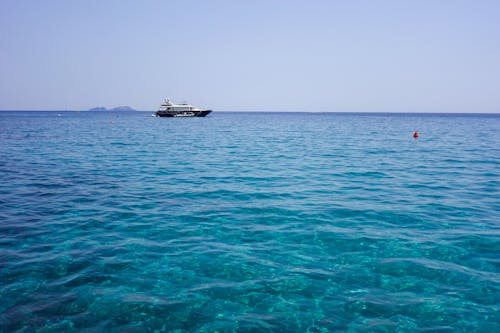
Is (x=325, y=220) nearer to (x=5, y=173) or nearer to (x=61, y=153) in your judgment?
(x=5, y=173)

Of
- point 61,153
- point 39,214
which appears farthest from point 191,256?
point 61,153

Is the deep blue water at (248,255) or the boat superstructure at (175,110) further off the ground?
the boat superstructure at (175,110)

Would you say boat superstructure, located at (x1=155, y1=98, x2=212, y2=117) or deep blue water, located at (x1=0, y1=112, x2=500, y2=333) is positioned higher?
boat superstructure, located at (x1=155, y1=98, x2=212, y2=117)

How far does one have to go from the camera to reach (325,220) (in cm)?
1335

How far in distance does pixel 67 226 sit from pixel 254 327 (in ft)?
29.7

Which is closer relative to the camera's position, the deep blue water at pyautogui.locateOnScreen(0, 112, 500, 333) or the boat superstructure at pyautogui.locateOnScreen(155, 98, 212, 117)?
the deep blue water at pyautogui.locateOnScreen(0, 112, 500, 333)

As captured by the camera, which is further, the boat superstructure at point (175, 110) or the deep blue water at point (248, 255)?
the boat superstructure at point (175, 110)

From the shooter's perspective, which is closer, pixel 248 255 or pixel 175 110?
pixel 248 255

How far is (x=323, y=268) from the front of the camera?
934cm

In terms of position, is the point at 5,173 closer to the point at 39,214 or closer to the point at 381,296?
the point at 39,214

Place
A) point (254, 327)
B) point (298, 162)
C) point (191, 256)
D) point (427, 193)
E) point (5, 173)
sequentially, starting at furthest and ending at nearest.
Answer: point (298, 162) < point (5, 173) < point (427, 193) < point (191, 256) < point (254, 327)

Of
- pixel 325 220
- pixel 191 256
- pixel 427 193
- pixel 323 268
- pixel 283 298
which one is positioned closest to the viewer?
pixel 283 298

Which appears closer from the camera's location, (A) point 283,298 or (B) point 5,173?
(A) point 283,298

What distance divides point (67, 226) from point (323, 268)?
957 centimetres
